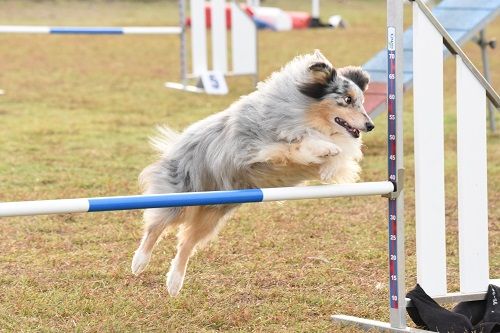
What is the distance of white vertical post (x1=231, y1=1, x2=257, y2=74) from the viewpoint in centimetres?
1151

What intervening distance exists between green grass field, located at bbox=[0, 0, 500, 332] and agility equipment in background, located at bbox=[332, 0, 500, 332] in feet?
1.20

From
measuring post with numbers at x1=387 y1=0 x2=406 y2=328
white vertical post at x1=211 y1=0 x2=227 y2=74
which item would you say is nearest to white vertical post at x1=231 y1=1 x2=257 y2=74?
white vertical post at x1=211 y1=0 x2=227 y2=74

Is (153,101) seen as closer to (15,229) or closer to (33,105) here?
(33,105)

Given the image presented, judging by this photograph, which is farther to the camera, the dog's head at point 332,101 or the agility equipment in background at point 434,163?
the dog's head at point 332,101

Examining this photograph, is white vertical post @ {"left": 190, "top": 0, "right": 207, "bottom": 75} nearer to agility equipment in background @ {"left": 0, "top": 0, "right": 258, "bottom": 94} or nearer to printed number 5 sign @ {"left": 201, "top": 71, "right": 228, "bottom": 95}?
agility equipment in background @ {"left": 0, "top": 0, "right": 258, "bottom": 94}

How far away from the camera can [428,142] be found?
357 cm

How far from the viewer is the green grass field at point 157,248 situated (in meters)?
3.91

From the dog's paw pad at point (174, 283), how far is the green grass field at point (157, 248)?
0.11 feet

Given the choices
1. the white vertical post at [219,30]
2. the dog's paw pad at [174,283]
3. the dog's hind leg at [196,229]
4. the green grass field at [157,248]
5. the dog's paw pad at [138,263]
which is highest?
the white vertical post at [219,30]

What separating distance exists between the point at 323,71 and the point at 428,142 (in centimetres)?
56

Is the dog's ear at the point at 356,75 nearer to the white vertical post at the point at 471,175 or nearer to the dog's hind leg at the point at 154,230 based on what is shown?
the white vertical post at the point at 471,175

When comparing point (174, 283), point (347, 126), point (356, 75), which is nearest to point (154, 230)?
point (174, 283)

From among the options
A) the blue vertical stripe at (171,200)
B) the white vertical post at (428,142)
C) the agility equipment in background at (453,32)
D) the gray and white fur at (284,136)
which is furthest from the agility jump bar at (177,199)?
the agility equipment in background at (453,32)

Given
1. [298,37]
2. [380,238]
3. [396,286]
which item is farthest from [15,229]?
[298,37]
